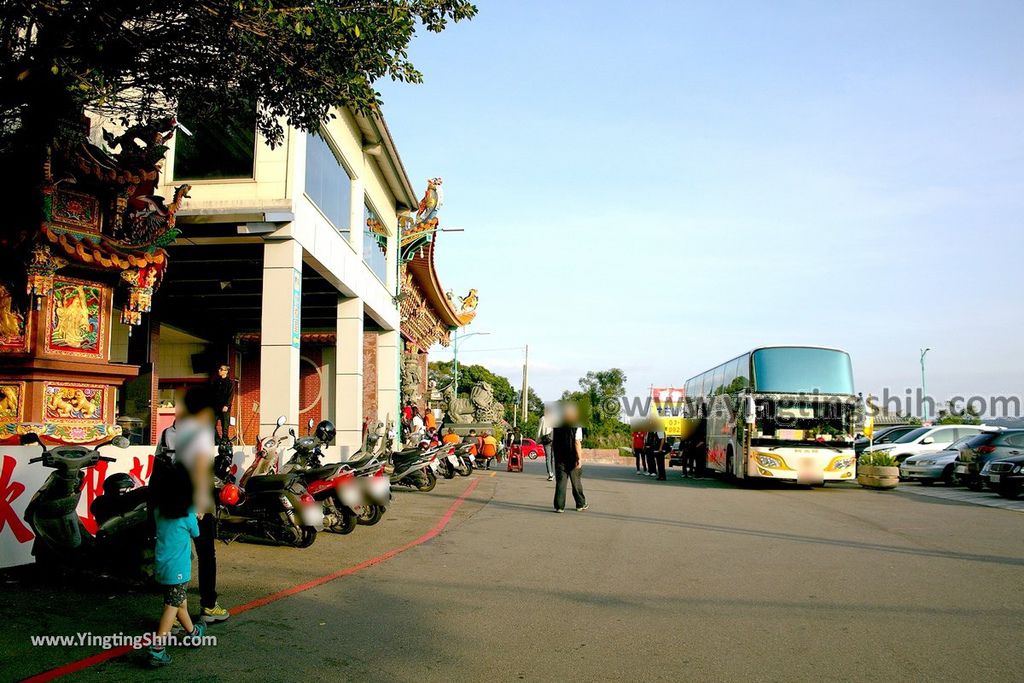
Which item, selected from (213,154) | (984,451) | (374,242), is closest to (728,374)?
(984,451)

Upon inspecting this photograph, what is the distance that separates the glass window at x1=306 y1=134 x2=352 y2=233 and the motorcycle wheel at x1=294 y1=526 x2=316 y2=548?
759 centimetres

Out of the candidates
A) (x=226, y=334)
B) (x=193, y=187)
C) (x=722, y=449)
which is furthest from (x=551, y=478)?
(x=193, y=187)

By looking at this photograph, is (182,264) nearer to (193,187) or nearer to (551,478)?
(193,187)

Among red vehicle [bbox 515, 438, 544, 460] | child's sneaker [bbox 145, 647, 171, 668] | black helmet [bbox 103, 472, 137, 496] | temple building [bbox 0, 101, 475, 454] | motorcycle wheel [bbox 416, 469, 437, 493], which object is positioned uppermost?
temple building [bbox 0, 101, 475, 454]

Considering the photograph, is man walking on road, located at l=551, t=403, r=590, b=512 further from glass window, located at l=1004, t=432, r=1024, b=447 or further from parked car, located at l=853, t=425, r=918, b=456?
parked car, located at l=853, t=425, r=918, b=456

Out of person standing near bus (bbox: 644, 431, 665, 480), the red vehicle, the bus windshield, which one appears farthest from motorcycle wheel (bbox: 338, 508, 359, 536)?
the red vehicle

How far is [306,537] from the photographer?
9062mm

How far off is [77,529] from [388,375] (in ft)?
57.9

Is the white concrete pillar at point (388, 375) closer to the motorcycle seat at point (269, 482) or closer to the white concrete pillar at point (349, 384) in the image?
the white concrete pillar at point (349, 384)

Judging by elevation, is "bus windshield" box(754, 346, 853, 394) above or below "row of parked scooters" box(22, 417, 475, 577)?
above

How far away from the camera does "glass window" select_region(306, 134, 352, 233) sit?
15266mm

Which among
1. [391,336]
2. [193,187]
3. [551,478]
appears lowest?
[551,478]

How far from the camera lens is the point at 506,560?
29.7 ft

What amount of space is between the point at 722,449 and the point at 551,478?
4.78m
